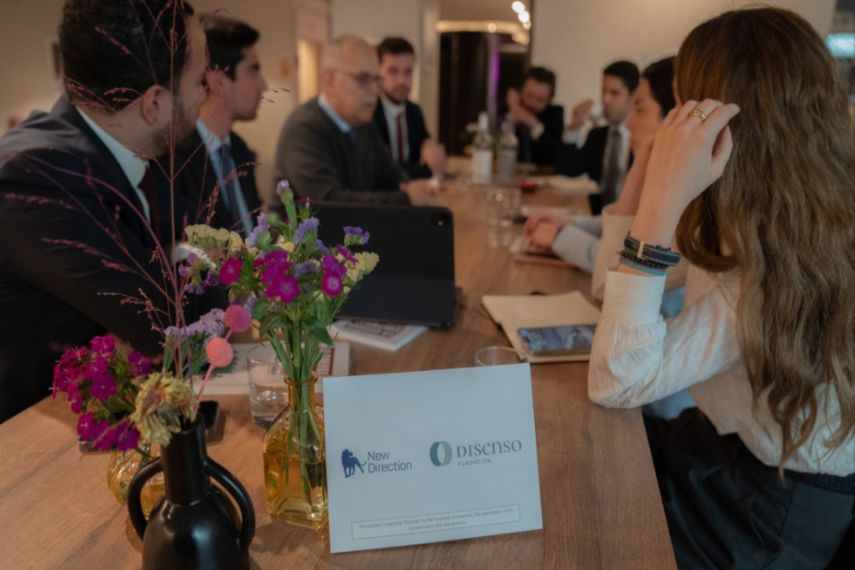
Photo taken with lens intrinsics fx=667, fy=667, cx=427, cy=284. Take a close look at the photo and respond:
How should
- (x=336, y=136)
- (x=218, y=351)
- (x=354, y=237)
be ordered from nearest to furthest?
(x=218, y=351) → (x=354, y=237) → (x=336, y=136)

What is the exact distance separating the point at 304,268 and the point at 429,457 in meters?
0.28

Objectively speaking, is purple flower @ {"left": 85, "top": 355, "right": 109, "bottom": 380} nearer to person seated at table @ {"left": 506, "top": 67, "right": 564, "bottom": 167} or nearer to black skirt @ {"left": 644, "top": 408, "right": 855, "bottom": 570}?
black skirt @ {"left": 644, "top": 408, "right": 855, "bottom": 570}

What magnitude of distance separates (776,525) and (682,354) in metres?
0.33

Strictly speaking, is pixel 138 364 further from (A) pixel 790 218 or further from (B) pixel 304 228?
(A) pixel 790 218

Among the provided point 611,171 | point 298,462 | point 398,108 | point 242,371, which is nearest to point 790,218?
point 298,462

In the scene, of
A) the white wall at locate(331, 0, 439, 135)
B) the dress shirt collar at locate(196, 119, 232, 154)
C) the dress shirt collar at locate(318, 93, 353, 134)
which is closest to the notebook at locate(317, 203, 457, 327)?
the dress shirt collar at locate(196, 119, 232, 154)

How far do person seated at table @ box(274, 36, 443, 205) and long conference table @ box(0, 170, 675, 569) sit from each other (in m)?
1.48

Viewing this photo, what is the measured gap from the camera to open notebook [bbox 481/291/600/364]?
1.42m

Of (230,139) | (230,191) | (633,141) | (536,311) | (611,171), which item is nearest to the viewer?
(536,311)

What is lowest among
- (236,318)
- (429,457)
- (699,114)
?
(429,457)

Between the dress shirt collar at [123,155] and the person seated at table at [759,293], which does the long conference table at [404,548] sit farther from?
the dress shirt collar at [123,155]

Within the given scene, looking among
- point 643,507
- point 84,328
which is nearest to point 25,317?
point 84,328

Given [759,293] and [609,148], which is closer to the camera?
[759,293]

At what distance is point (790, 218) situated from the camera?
1030 mm
